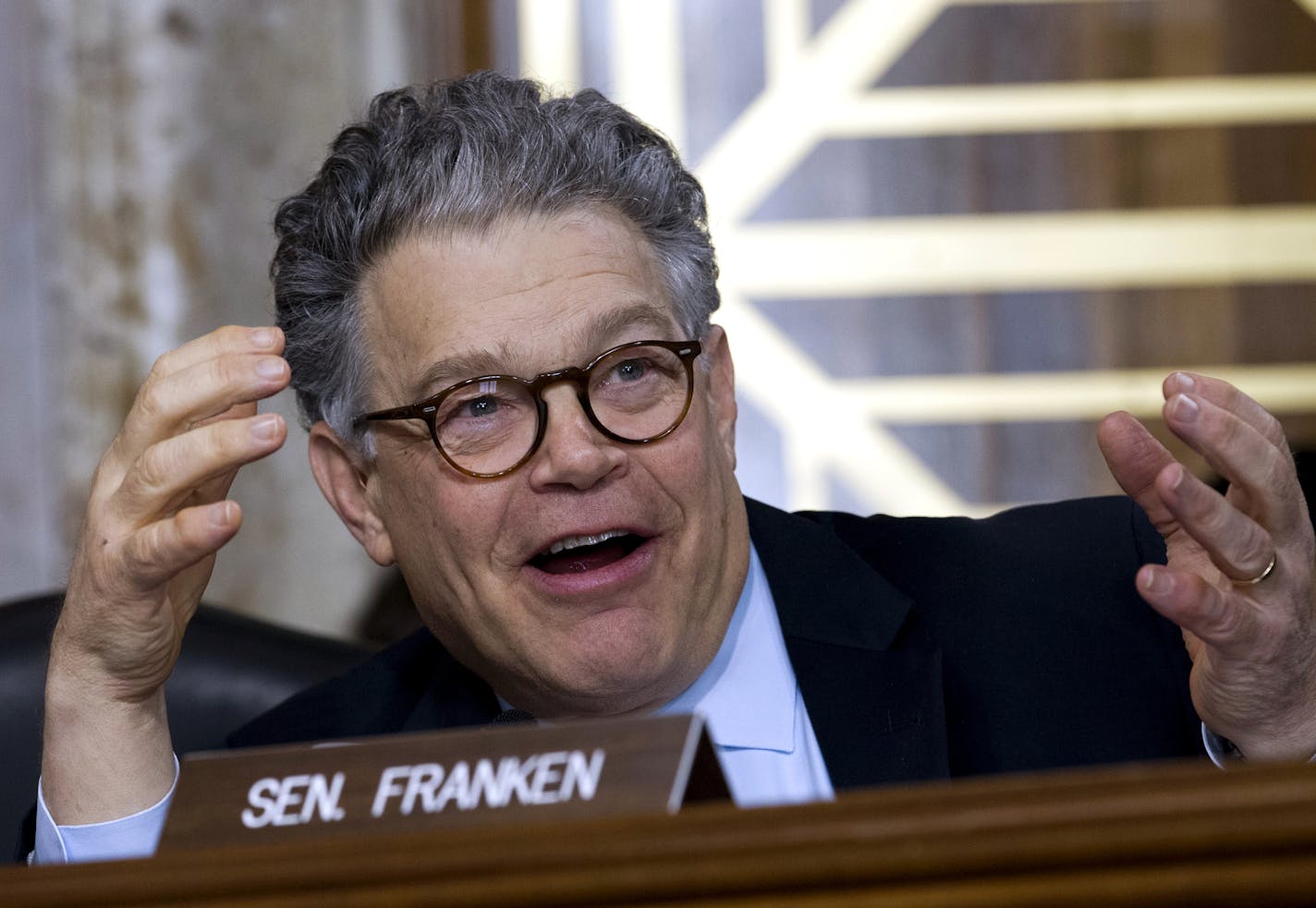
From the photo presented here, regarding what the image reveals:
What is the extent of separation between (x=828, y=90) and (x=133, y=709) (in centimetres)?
213

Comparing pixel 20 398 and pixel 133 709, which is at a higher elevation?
pixel 133 709

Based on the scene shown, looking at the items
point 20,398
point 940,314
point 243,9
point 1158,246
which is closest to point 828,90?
point 940,314

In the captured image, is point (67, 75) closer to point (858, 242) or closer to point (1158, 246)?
point (858, 242)

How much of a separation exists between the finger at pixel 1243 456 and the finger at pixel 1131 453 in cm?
5

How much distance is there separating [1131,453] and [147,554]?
0.85 meters

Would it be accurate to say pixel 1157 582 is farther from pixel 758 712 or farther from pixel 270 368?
pixel 270 368

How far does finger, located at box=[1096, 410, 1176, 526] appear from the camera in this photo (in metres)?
1.22

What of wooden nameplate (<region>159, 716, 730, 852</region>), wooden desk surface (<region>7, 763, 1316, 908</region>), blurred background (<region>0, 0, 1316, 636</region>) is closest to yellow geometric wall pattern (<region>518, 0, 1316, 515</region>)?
blurred background (<region>0, 0, 1316, 636</region>)

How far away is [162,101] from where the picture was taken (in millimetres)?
2793

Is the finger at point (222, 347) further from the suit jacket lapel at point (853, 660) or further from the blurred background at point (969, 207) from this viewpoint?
the blurred background at point (969, 207)

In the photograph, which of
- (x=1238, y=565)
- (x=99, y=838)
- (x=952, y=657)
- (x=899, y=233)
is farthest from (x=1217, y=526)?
(x=899, y=233)

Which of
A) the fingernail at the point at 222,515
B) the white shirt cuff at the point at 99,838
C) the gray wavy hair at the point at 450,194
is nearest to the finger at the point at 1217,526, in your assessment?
the gray wavy hair at the point at 450,194

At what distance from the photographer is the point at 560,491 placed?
144 centimetres

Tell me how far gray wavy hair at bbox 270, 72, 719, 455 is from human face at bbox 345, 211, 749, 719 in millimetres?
29
